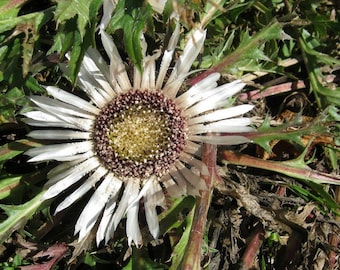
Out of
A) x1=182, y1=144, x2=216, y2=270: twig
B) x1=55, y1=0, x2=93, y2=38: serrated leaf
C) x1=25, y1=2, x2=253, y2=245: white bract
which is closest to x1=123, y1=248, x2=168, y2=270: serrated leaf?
x1=25, y1=2, x2=253, y2=245: white bract

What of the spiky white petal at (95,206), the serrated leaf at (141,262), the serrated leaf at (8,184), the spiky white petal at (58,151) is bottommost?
the serrated leaf at (141,262)

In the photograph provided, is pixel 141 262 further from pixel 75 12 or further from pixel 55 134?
pixel 75 12

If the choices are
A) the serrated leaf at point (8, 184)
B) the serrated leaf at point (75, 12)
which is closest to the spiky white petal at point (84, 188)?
the serrated leaf at point (8, 184)

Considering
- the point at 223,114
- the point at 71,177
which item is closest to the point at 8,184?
the point at 71,177

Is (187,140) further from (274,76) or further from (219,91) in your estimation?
(274,76)

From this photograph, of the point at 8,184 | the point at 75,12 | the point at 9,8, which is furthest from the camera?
the point at 8,184

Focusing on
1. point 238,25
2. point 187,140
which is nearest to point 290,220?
point 187,140

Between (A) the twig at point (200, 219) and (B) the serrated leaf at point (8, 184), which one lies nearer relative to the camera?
(A) the twig at point (200, 219)

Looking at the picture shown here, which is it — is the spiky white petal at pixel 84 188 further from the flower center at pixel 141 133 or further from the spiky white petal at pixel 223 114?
the spiky white petal at pixel 223 114

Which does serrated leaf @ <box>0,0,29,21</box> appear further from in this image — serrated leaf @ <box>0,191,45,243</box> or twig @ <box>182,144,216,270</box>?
twig @ <box>182,144,216,270</box>
